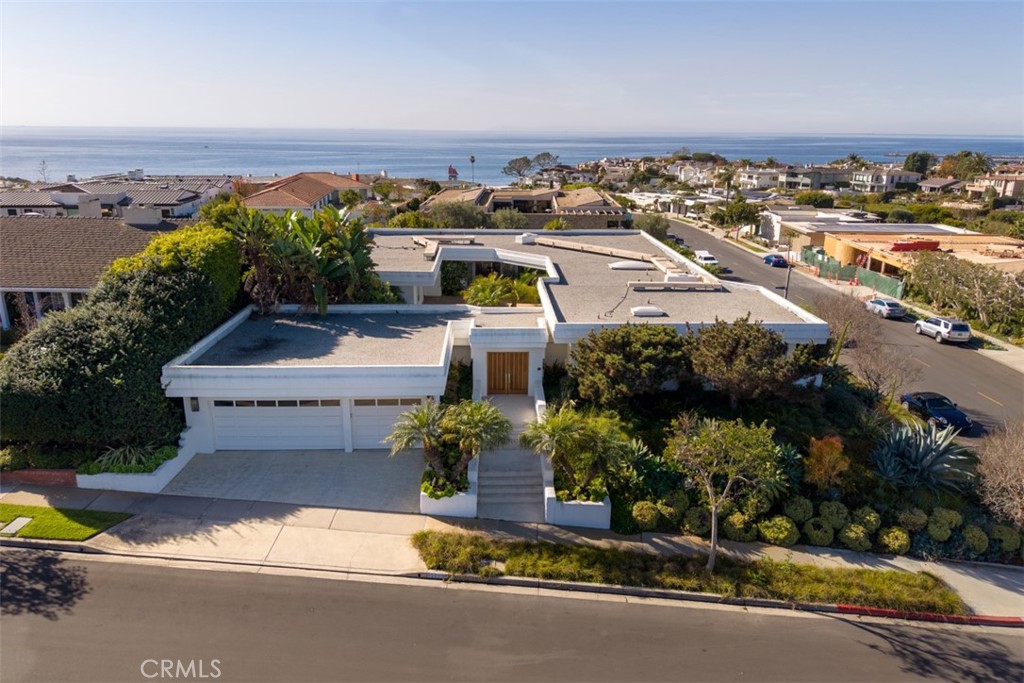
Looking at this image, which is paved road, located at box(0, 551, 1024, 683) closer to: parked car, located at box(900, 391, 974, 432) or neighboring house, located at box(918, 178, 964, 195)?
parked car, located at box(900, 391, 974, 432)

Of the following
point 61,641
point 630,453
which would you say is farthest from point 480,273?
point 61,641

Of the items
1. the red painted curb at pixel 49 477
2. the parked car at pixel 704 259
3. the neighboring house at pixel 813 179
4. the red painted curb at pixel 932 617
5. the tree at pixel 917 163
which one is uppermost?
the tree at pixel 917 163

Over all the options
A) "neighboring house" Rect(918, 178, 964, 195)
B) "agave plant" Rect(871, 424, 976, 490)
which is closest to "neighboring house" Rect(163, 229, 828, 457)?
"agave plant" Rect(871, 424, 976, 490)

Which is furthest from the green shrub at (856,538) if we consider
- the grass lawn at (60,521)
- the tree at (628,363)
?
the grass lawn at (60,521)

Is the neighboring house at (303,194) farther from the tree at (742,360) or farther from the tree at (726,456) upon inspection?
the tree at (726,456)

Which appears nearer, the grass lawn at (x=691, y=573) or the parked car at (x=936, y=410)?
the grass lawn at (x=691, y=573)

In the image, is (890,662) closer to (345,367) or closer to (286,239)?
(345,367)
